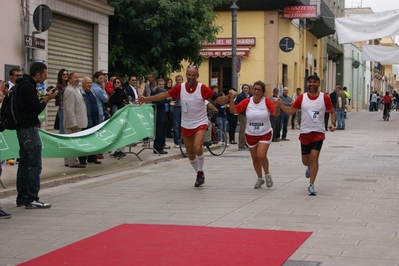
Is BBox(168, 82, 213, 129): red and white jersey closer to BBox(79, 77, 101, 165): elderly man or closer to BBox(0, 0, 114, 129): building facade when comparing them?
BBox(79, 77, 101, 165): elderly man

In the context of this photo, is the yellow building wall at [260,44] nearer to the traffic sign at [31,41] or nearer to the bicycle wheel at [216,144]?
the bicycle wheel at [216,144]

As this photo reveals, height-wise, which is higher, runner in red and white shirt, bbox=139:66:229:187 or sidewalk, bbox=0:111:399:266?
runner in red and white shirt, bbox=139:66:229:187

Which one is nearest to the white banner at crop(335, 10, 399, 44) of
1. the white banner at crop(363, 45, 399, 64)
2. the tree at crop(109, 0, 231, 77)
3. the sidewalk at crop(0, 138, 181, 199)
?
the white banner at crop(363, 45, 399, 64)

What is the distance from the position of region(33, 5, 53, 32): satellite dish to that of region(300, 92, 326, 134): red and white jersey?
7304 mm

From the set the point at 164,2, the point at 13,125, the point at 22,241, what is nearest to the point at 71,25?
the point at 164,2

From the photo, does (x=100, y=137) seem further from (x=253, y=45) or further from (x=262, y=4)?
(x=253, y=45)

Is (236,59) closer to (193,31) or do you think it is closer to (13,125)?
(193,31)

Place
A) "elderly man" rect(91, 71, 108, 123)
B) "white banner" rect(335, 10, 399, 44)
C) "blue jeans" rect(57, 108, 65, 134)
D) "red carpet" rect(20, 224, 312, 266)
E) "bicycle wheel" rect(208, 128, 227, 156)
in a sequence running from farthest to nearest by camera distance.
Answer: "white banner" rect(335, 10, 399, 44) < "bicycle wheel" rect(208, 128, 227, 156) < "elderly man" rect(91, 71, 108, 123) < "blue jeans" rect(57, 108, 65, 134) < "red carpet" rect(20, 224, 312, 266)

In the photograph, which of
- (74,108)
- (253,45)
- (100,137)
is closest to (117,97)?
(100,137)

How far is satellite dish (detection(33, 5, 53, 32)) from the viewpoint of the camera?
1645cm

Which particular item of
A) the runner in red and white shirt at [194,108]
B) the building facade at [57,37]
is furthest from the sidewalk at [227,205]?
the building facade at [57,37]

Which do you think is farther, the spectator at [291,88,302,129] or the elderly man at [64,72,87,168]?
the spectator at [291,88,302,129]

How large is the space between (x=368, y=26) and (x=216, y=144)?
557 centimetres

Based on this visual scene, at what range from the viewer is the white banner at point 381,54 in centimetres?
2438
